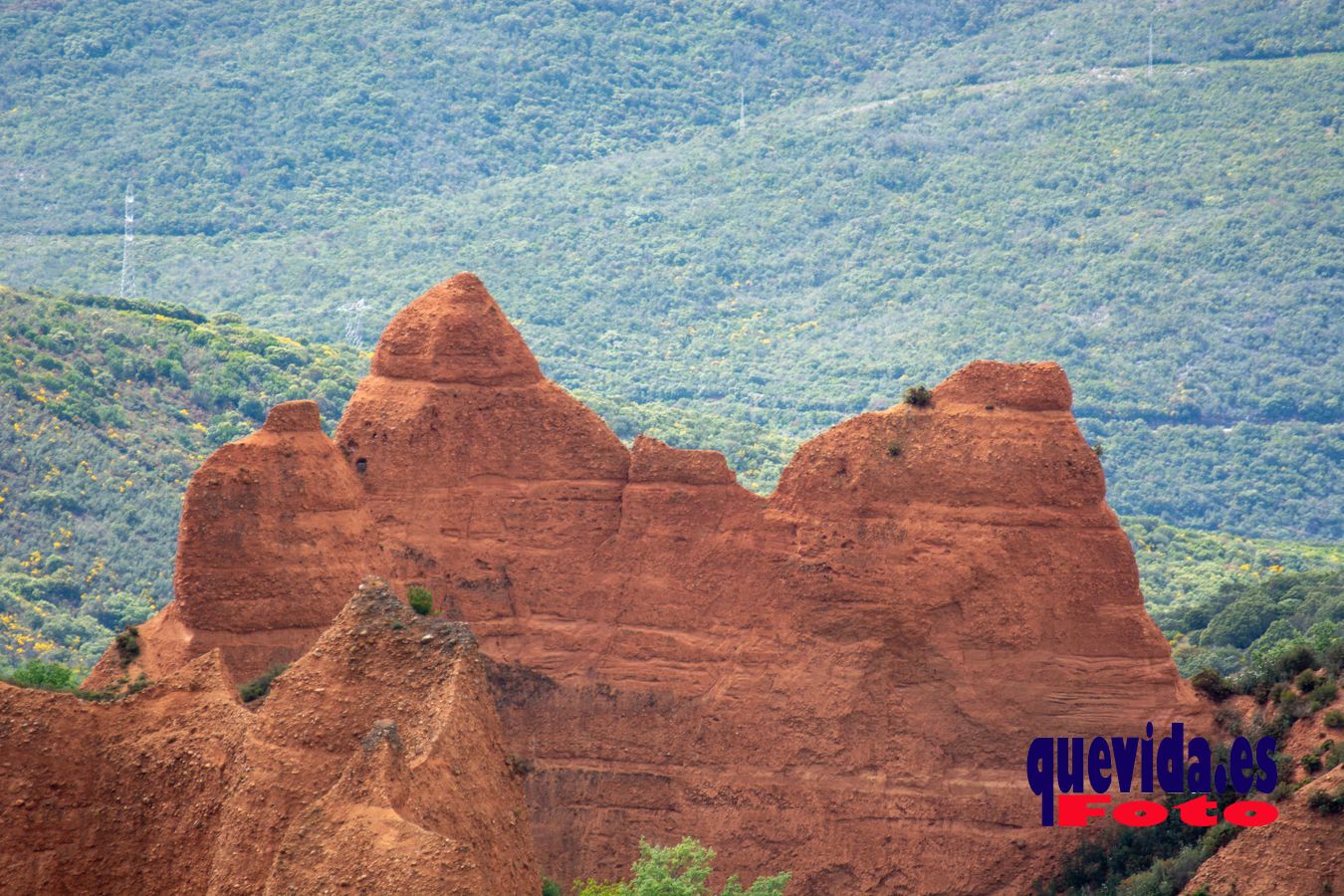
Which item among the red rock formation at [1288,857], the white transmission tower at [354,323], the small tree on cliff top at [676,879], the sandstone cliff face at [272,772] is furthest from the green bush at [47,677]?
the white transmission tower at [354,323]

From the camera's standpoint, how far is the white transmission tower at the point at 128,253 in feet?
409

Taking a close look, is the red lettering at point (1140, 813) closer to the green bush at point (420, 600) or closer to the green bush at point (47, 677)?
the green bush at point (420, 600)

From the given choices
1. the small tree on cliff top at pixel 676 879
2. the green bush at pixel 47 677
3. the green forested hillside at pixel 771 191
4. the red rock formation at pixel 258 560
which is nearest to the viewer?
the green bush at pixel 47 677

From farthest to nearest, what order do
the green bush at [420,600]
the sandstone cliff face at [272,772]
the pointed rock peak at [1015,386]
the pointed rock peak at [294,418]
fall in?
1. the pointed rock peak at [1015,386]
2. the pointed rock peak at [294,418]
3. the green bush at [420,600]
4. the sandstone cliff face at [272,772]

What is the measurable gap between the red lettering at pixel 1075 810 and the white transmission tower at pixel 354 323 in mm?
68564

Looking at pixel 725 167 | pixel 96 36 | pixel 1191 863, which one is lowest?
pixel 1191 863

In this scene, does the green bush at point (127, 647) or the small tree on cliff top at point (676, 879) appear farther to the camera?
the green bush at point (127, 647)

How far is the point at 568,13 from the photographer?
15688 centimetres

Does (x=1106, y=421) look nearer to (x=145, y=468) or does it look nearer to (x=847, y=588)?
(x=145, y=468)

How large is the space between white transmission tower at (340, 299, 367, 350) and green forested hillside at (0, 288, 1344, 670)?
12.8m

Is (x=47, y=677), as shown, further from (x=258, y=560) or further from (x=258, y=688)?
(x=258, y=560)

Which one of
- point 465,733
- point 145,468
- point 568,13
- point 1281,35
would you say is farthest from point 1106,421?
point 465,733

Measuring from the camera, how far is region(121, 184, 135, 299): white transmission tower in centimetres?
12462

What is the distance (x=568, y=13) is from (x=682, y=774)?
114m
